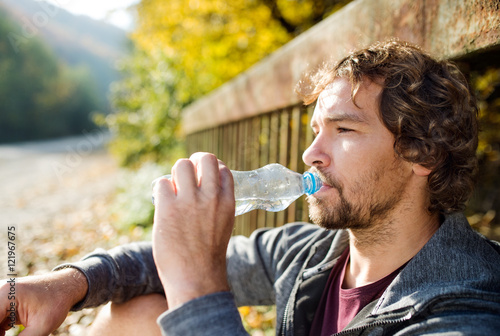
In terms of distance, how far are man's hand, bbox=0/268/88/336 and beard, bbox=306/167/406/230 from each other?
108cm

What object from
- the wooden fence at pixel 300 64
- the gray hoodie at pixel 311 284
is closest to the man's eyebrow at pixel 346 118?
the wooden fence at pixel 300 64

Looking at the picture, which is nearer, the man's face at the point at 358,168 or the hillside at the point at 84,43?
the man's face at the point at 358,168

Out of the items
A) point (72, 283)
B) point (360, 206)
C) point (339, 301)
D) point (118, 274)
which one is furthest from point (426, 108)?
point (72, 283)

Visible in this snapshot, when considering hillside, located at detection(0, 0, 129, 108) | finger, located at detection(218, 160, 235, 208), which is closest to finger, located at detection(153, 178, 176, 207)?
finger, located at detection(218, 160, 235, 208)

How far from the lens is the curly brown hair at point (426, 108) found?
5.34 ft

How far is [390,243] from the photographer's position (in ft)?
5.43

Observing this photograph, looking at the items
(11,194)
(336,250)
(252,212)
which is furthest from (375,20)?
(11,194)

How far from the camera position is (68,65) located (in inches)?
1378

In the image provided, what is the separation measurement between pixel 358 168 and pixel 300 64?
1.01 m

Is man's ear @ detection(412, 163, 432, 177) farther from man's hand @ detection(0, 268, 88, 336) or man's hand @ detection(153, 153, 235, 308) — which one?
man's hand @ detection(0, 268, 88, 336)

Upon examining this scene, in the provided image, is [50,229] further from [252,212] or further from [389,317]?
[389,317]

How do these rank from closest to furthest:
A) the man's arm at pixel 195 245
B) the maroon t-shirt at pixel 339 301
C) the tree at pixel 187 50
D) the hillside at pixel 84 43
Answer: the man's arm at pixel 195 245, the maroon t-shirt at pixel 339 301, the tree at pixel 187 50, the hillside at pixel 84 43

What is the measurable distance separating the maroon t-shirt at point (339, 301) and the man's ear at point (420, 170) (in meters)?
0.41

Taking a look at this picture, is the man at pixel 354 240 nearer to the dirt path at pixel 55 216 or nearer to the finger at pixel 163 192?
the finger at pixel 163 192
